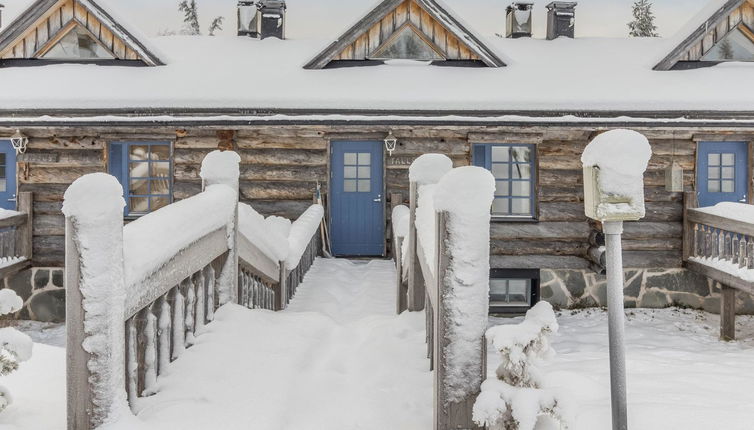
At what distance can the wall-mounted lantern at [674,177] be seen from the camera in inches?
433

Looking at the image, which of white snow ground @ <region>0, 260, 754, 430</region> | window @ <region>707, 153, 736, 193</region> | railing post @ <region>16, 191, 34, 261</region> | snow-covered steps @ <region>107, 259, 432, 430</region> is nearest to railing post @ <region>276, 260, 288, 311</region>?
white snow ground @ <region>0, 260, 754, 430</region>

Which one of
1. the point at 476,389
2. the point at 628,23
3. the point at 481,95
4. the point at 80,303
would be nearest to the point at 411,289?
the point at 476,389

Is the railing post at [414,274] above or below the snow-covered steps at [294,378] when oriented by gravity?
above

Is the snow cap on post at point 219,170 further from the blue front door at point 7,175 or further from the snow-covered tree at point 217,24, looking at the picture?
the snow-covered tree at point 217,24

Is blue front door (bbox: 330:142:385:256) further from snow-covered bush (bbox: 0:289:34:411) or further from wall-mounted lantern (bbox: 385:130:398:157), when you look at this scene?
snow-covered bush (bbox: 0:289:34:411)

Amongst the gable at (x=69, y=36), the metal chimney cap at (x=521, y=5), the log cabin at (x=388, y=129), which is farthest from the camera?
the metal chimney cap at (x=521, y=5)

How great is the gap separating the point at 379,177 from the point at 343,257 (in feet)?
5.73

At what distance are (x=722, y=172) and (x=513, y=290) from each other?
184 inches

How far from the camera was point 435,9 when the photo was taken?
11.7 meters

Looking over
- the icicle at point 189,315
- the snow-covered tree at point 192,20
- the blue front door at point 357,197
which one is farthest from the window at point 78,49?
the snow-covered tree at point 192,20

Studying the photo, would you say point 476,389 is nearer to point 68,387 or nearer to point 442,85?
point 68,387

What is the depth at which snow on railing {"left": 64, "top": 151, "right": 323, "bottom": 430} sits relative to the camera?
2.44 metres

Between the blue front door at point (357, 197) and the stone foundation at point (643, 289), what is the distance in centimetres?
353

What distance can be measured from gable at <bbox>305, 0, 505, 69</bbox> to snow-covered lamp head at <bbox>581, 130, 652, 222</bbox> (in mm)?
9739
